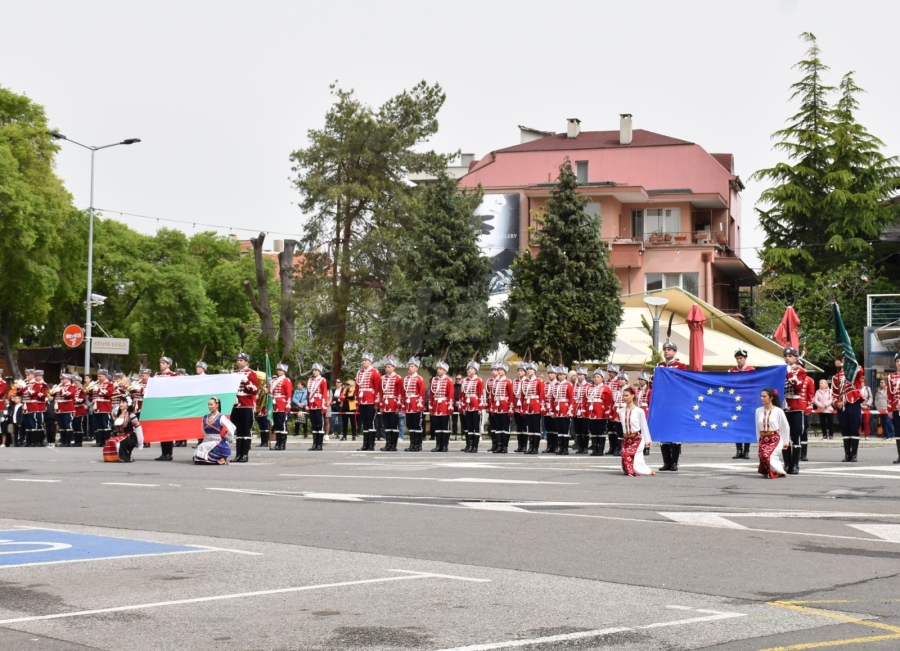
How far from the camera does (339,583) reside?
31.8 ft

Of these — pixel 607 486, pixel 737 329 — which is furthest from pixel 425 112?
pixel 607 486

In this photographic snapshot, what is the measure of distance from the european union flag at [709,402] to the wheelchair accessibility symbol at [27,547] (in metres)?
13.0

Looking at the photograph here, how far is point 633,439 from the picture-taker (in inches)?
829

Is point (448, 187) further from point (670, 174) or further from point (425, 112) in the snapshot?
point (670, 174)

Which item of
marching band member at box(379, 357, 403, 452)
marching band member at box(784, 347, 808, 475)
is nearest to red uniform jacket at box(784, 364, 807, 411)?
marching band member at box(784, 347, 808, 475)

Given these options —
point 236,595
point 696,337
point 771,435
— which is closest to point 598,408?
point 696,337

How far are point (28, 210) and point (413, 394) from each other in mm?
30369

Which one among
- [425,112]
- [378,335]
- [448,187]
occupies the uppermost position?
[425,112]

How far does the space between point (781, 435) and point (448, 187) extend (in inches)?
1217

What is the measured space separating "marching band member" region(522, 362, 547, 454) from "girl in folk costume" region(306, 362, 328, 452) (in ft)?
17.1

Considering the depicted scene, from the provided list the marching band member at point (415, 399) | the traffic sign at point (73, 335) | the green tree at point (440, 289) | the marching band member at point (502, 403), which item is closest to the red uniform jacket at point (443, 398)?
the marching band member at point (415, 399)

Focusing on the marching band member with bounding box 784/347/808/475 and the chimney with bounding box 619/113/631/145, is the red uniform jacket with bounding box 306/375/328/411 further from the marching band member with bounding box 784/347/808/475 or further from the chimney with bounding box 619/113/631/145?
the chimney with bounding box 619/113/631/145

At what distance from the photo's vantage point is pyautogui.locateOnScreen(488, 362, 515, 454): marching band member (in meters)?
30.0

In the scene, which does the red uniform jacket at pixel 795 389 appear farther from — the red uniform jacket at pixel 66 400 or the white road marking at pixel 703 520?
the red uniform jacket at pixel 66 400
